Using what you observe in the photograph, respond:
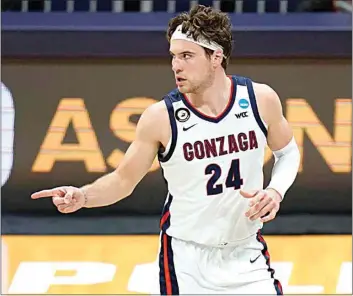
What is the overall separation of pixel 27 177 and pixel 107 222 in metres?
0.63

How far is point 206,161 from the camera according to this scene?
3.70m

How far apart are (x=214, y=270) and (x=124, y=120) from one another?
2.95m

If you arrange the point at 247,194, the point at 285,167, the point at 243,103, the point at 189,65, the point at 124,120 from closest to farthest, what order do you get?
the point at 247,194, the point at 189,65, the point at 243,103, the point at 285,167, the point at 124,120

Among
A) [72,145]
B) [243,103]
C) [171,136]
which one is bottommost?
[72,145]

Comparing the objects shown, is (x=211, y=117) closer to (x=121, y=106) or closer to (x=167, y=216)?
(x=167, y=216)

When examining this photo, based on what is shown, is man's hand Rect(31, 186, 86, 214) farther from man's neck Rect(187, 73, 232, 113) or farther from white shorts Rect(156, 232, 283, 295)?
man's neck Rect(187, 73, 232, 113)

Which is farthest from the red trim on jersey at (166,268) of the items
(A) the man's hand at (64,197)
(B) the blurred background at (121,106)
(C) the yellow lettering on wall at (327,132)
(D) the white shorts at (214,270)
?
(C) the yellow lettering on wall at (327,132)

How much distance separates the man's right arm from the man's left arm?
408 mm

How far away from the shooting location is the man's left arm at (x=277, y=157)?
3.55m

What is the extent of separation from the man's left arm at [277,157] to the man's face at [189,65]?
0.26 meters

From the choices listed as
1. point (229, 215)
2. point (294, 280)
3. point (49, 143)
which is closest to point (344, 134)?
point (294, 280)

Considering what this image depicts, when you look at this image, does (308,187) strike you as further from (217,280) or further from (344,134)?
(217,280)

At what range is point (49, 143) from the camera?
658cm

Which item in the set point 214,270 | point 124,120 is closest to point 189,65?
point 214,270
